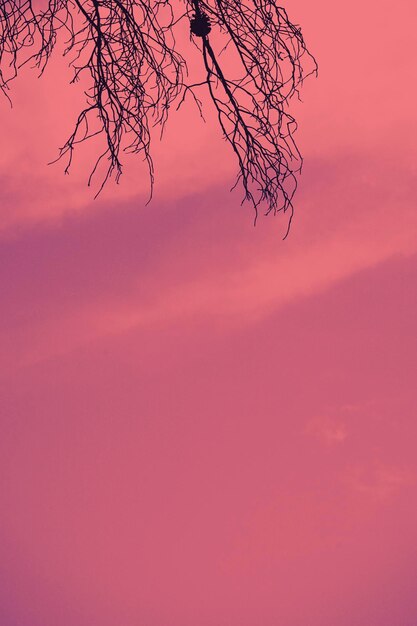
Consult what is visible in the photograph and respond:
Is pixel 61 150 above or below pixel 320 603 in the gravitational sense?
above

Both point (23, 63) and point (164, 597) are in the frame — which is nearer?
point (23, 63)

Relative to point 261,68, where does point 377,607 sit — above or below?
below

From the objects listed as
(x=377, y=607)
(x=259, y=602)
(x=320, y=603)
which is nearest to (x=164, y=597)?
(x=259, y=602)

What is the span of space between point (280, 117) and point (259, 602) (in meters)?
181

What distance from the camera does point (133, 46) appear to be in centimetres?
285

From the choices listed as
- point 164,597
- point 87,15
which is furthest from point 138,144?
point 164,597

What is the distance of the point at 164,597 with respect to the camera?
187 meters

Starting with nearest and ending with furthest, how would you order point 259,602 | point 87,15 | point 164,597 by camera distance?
point 87,15 < point 259,602 < point 164,597

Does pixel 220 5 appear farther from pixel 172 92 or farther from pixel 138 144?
pixel 138 144

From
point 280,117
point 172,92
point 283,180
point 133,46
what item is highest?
point 133,46

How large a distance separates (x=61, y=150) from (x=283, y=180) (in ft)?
2.49

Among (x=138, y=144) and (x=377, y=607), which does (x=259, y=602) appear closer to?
(x=377, y=607)

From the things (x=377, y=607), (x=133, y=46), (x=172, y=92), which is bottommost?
(x=377, y=607)

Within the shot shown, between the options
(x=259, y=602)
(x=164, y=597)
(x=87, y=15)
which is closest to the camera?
(x=87, y=15)
